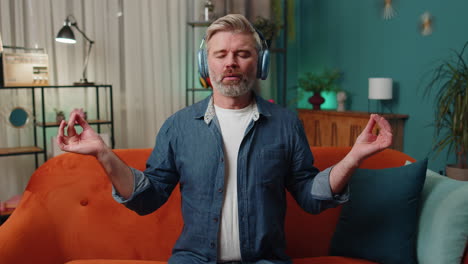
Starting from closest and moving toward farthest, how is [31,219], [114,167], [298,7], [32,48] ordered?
[114,167], [31,219], [32,48], [298,7]

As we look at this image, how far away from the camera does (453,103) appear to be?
3.37m

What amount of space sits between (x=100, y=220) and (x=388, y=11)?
366cm

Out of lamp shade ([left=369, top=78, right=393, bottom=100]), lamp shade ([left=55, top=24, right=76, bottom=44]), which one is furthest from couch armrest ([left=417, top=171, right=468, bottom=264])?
lamp shade ([left=55, top=24, right=76, bottom=44])

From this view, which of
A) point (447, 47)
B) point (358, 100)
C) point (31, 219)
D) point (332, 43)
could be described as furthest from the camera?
point (332, 43)

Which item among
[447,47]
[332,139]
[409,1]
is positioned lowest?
[332,139]

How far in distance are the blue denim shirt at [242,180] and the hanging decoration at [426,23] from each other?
290 cm

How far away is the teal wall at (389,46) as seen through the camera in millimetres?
3793

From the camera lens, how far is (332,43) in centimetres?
517

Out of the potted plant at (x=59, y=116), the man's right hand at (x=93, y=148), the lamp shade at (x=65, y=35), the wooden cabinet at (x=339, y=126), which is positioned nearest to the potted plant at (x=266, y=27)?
the wooden cabinet at (x=339, y=126)

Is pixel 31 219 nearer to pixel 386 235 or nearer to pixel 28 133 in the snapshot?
pixel 386 235

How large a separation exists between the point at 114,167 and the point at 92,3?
350cm

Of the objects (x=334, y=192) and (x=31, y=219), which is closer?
(x=334, y=192)

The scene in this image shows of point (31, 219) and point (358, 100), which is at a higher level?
point (358, 100)

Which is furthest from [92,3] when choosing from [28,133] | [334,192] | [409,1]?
[334,192]
